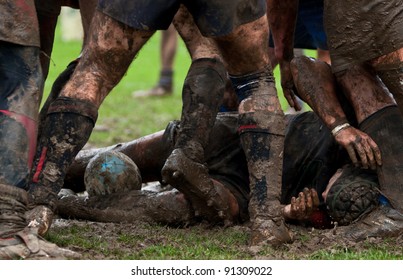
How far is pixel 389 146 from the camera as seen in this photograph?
569 cm

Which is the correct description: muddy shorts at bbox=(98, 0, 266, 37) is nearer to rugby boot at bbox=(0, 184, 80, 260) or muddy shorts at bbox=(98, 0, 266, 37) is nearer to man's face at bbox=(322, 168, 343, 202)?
rugby boot at bbox=(0, 184, 80, 260)

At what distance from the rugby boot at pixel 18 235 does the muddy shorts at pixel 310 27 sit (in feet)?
9.98

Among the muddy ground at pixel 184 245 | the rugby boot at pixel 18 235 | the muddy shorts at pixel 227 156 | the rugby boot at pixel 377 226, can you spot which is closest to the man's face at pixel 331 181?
the muddy ground at pixel 184 245

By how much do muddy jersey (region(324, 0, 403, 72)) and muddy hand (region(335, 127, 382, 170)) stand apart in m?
0.40

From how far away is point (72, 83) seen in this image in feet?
17.0

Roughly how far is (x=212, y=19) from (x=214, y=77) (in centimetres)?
53

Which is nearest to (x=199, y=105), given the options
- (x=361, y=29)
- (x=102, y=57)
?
(x=102, y=57)

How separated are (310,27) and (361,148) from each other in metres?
1.86

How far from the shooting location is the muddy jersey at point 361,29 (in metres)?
5.48

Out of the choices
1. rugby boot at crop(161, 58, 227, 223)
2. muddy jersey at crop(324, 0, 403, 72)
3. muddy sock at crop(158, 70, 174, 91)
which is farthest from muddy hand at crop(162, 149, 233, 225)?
muddy sock at crop(158, 70, 174, 91)

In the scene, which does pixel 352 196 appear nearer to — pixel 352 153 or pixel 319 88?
pixel 352 153

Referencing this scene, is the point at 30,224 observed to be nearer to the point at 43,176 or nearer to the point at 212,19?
the point at 43,176

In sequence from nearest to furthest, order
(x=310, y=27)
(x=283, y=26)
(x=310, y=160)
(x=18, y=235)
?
(x=18, y=235)
(x=310, y=160)
(x=283, y=26)
(x=310, y=27)

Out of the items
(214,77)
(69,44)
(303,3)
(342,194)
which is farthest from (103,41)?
(69,44)
